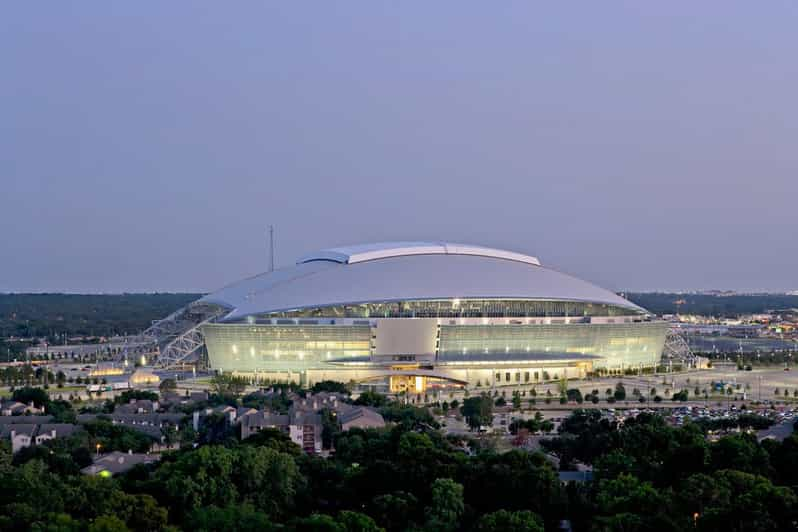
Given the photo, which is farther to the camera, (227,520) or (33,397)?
(33,397)

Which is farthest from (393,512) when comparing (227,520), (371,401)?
(371,401)

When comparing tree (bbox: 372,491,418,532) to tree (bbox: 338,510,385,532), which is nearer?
tree (bbox: 338,510,385,532)

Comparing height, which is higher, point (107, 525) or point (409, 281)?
point (409, 281)

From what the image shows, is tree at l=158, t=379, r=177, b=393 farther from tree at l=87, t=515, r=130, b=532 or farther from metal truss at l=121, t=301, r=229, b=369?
tree at l=87, t=515, r=130, b=532

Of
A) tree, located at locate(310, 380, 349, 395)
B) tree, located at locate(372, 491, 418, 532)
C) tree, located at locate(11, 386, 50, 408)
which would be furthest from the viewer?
tree, located at locate(310, 380, 349, 395)

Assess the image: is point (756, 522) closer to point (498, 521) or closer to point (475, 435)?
point (498, 521)

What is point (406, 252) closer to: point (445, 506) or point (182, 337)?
point (182, 337)

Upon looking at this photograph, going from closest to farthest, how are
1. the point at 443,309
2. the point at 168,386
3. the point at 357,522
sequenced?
the point at 357,522
the point at 168,386
the point at 443,309

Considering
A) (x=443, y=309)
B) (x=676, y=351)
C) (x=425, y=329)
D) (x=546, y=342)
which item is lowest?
(x=676, y=351)

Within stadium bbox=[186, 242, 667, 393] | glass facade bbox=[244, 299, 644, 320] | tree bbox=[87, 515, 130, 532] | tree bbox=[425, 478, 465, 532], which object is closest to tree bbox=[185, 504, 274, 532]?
tree bbox=[87, 515, 130, 532]
